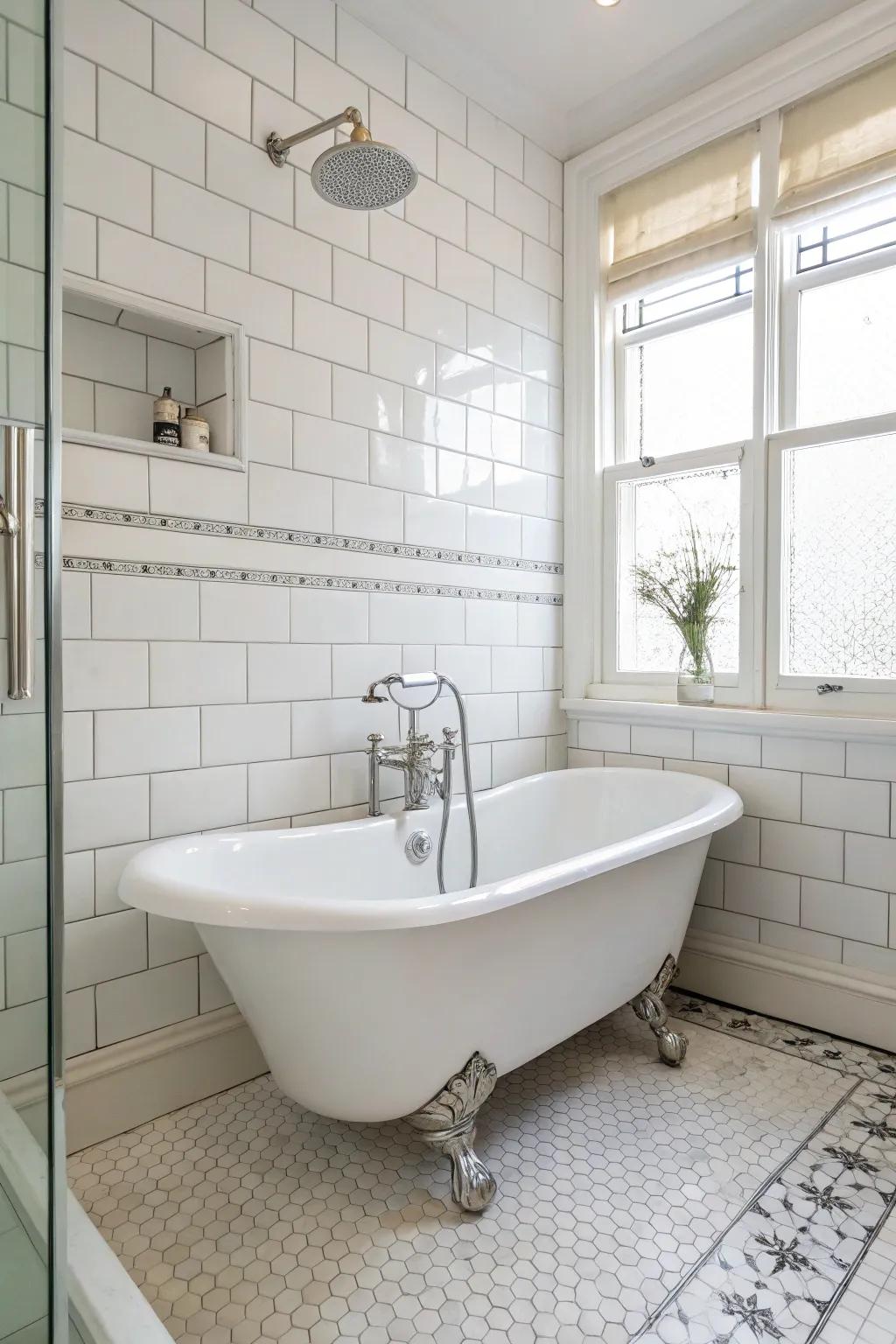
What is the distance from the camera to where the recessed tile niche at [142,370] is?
1810 millimetres

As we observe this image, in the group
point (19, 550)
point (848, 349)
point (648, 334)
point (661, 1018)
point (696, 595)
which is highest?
point (648, 334)

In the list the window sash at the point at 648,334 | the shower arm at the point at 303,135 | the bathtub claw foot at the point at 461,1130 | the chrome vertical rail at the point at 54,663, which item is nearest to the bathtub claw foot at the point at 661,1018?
the bathtub claw foot at the point at 461,1130

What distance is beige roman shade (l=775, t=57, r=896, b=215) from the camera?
2.24m

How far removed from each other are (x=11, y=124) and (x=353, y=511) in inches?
56.4

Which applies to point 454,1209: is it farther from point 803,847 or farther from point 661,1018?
point 803,847

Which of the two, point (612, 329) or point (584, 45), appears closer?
point (584, 45)

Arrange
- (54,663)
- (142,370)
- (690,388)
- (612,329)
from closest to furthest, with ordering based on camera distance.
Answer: (54,663), (142,370), (690,388), (612,329)

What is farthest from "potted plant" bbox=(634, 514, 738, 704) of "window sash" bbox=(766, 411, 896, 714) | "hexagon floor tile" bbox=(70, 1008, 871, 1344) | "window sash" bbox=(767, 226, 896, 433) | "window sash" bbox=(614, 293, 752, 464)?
"hexagon floor tile" bbox=(70, 1008, 871, 1344)

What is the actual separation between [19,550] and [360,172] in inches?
49.1

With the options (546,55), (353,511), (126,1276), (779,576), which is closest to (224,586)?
(353,511)

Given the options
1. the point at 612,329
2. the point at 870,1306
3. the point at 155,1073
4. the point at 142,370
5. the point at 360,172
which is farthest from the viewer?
the point at 612,329

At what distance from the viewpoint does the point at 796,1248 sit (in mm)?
1419

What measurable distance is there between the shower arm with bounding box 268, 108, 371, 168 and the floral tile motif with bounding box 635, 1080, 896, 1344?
7.30 ft

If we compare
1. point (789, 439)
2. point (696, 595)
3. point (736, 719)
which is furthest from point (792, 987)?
point (789, 439)
